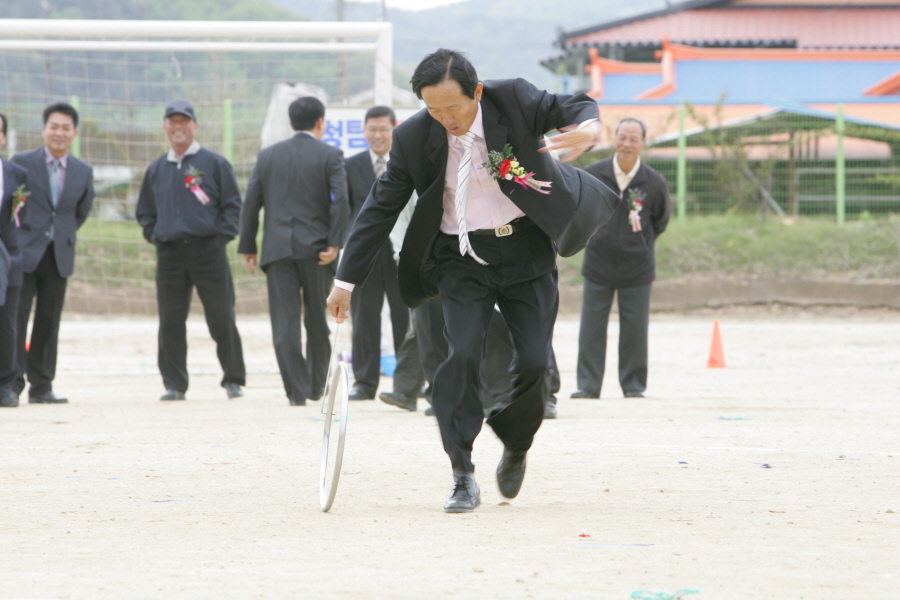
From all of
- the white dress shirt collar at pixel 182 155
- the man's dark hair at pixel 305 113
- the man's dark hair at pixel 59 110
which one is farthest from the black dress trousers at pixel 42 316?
the man's dark hair at pixel 305 113

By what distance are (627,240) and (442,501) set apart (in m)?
4.67

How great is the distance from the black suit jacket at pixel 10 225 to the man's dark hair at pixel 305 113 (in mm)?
1972

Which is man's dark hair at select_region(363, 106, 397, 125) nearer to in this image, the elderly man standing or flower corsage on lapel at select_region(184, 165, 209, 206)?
the elderly man standing

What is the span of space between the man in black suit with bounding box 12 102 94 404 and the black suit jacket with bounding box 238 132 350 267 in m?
1.34

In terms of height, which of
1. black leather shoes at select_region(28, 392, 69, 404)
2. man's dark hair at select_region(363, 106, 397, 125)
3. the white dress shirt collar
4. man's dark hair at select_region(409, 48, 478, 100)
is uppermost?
man's dark hair at select_region(363, 106, 397, 125)

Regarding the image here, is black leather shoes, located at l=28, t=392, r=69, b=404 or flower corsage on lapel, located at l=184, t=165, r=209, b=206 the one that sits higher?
flower corsage on lapel, located at l=184, t=165, r=209, b=206

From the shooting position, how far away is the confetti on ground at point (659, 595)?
3193mm

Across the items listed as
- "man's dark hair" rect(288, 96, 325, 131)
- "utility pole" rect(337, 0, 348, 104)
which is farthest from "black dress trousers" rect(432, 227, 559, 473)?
"utility pole" rect(337, 0, 348, 104)

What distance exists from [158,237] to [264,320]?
8.88 m

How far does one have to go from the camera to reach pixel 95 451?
20.6ft

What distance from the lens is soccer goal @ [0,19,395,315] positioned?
36.6 ft

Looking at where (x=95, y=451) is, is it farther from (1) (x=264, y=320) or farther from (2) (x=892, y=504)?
(1) (x=264, y=320)

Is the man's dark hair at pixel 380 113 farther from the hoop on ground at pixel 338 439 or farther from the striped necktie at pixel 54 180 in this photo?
the hoop on ground at pixel 338 439

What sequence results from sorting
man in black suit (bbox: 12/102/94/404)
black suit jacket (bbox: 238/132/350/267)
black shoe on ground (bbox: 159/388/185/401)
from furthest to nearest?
black shoe on ground (bbox: 159/388/185/401)
man in black suit (bbox: 12/102/94/404)
black suit jacket (bbox: 238/132/350/267)
